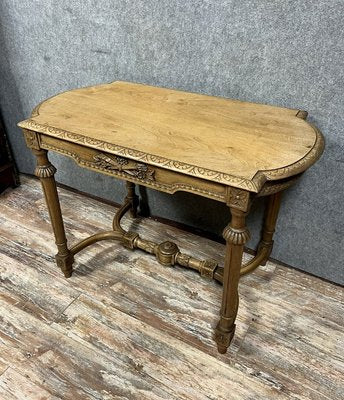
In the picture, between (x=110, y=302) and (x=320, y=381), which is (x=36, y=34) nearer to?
(x=110, y=302)

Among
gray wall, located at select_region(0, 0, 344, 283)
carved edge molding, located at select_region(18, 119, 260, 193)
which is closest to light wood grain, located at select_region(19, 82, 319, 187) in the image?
carved edge molding, located at select_region(18, 119, 260, 193)

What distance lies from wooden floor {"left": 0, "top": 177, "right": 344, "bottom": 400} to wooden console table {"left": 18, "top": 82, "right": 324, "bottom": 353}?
0.14 meters

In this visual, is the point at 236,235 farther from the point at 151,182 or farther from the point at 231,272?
the point at 151,182

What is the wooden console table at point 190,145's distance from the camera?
0.86 m

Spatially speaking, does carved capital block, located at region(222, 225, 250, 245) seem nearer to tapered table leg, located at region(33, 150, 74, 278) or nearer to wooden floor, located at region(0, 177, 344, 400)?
wooden floor, located at region(0, 177, 344, 400)

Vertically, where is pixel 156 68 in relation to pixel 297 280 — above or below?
above

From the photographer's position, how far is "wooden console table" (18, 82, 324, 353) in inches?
33.9

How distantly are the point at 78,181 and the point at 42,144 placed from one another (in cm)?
87

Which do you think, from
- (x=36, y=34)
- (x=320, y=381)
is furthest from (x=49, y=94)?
(x=320, y=381)

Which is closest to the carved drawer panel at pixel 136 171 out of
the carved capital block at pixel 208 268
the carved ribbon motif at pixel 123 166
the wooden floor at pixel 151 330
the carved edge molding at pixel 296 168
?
the carved ribbon motif at pixel 123 166

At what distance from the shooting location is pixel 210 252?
63.6 inches

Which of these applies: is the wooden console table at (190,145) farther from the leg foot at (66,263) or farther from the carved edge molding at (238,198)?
the leg foot at (66,263)

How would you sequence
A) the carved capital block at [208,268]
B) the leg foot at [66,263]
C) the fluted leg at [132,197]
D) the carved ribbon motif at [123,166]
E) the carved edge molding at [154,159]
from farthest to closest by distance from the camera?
the fluted leg at [132,197] → the leg foot at [66,263] → the carved capital block at [208,268] → the carved ribbon motif at [123,166] → the carved edge molding at [154,159]

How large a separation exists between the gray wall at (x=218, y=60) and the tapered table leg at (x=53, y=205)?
52 centimetres
